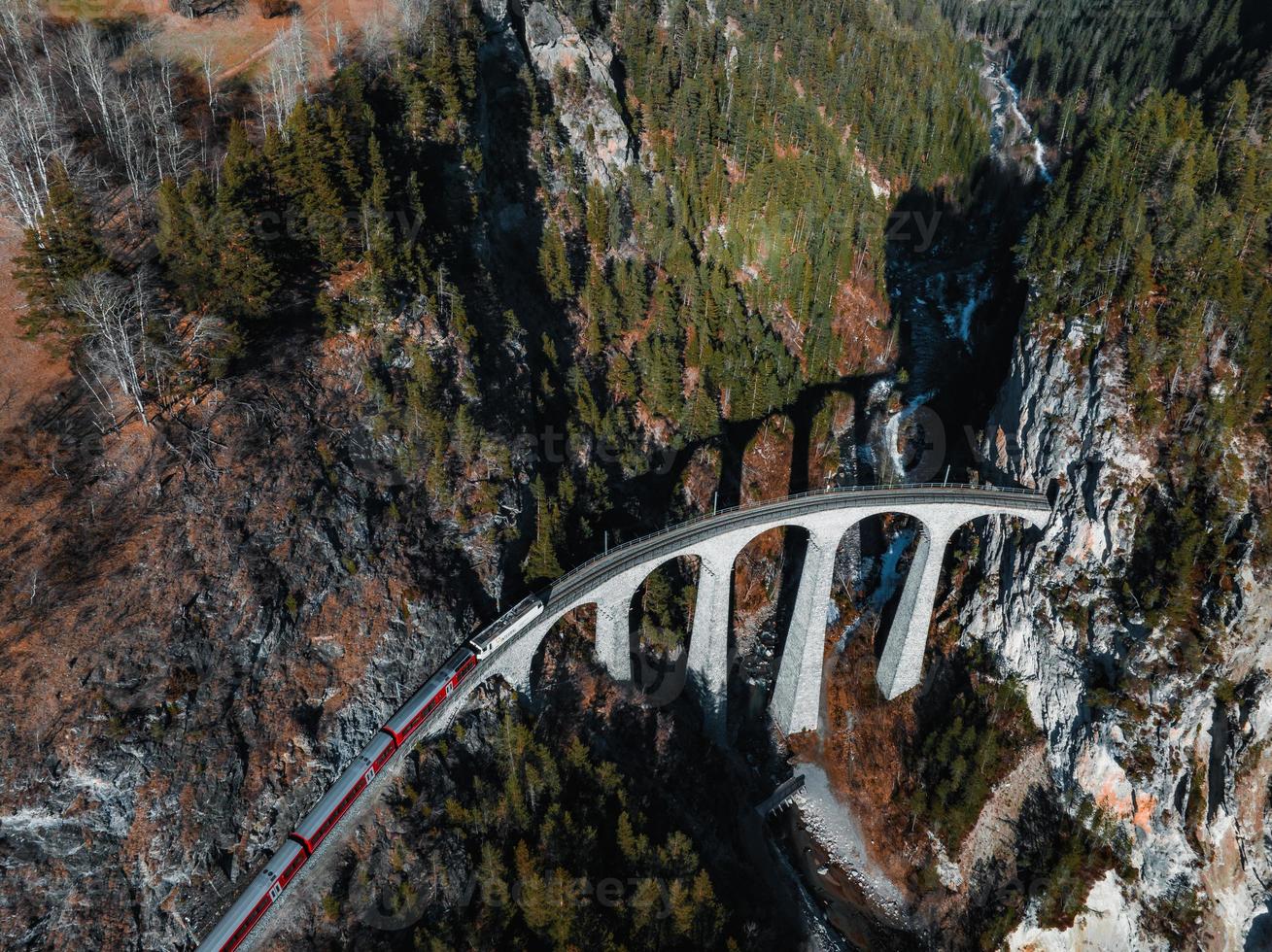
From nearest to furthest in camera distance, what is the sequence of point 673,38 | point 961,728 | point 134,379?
point 134,379 → point 961,728 → point 673,38

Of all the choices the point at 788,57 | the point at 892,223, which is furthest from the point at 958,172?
the point at 788,57

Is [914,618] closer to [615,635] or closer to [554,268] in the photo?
[615,635]

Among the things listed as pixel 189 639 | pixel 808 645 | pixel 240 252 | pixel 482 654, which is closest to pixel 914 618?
pixel 808 645

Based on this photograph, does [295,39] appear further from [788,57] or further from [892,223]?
[892,223]

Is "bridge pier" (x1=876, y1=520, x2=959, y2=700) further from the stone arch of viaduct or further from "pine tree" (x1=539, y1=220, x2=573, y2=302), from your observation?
"pine tree" (x1=539, y1=220, x2=573, y2=302)

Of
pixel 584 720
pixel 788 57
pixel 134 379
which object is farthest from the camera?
pixel 788 57

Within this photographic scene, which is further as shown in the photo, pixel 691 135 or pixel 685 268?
pixel 691 135

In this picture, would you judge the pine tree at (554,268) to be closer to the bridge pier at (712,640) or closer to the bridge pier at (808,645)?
the bridge pier at (712,640)
